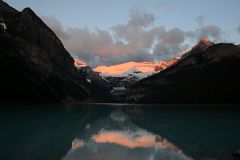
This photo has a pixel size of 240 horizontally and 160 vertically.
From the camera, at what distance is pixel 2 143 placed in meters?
27.2

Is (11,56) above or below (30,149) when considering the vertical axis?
above

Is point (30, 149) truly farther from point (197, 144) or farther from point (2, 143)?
point (197, 144)

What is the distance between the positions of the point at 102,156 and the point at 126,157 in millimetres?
1967

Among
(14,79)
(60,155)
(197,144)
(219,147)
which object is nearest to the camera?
(60,155)

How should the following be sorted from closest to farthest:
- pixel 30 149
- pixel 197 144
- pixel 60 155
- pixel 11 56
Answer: pixel 60 155 → pixel 30 149 → pixel 197 144 → pixel 11 56

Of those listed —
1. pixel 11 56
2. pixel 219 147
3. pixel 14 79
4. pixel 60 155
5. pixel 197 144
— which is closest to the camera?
pixel 60 155

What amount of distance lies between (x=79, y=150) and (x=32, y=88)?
542 feet

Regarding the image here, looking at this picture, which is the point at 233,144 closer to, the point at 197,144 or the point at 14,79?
the point at 197,144

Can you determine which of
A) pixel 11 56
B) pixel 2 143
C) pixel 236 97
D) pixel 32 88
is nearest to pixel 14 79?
pixel 32 88

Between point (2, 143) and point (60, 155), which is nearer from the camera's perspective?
point (60, 155)

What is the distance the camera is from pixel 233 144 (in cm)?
3159

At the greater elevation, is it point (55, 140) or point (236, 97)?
point (236, 97)

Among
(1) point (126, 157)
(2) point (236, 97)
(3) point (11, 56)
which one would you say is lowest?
(1) point (126, 157)

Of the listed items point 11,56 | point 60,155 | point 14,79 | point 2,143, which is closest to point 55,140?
point 2,143
